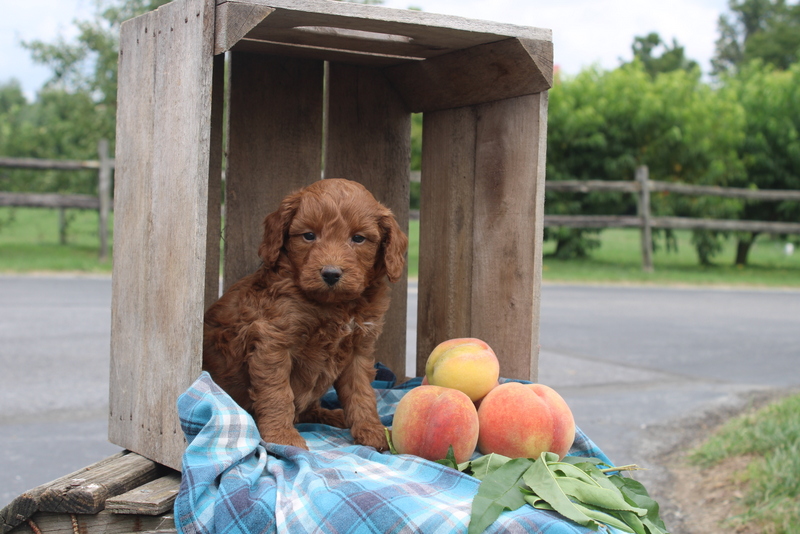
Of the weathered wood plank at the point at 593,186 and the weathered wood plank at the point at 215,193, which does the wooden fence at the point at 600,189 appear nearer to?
the weathered wood plank at the point at 593,186

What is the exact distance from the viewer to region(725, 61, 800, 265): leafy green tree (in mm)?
17203

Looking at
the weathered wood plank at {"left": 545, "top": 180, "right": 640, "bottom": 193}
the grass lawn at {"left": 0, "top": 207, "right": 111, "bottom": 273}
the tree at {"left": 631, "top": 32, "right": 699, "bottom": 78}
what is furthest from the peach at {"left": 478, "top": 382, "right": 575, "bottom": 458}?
the tree at {"left": 631, "top": 32, "right": 699, "bottom": 78}

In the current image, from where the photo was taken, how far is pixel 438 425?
2285 millimetres

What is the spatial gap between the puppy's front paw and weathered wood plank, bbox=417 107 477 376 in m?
0.73

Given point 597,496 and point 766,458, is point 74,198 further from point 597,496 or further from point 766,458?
point 597,496

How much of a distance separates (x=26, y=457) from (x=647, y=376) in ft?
16.2

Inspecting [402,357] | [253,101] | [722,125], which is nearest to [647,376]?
[402,357]

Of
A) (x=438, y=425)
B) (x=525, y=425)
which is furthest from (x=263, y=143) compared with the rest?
(x=525, y=425)

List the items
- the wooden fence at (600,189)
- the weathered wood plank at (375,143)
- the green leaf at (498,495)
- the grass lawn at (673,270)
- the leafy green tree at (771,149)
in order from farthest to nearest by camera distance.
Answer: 1. the leafy green tree at (771,149)
2. the grass lawn at (673,270)
3. the wooden fence at (600,189)
4. the weathered wood plank at (375,143)
5. the green leaf at (498,495)

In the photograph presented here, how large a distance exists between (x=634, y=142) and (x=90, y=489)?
1620cm

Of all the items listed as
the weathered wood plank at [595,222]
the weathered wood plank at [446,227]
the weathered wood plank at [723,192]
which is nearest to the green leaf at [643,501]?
the weathered wood plank at [446,227]

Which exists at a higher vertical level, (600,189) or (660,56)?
(660,56)

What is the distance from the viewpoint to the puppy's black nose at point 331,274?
7.53 feet

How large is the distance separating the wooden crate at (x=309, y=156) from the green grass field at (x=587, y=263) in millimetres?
6288
